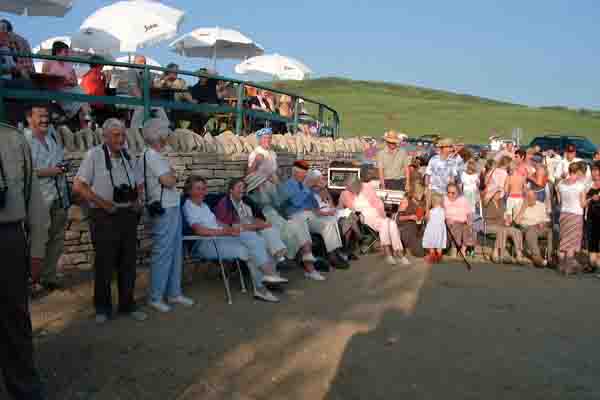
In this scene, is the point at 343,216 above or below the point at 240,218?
below

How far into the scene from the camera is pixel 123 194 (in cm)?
500

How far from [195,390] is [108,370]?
2.36 feet

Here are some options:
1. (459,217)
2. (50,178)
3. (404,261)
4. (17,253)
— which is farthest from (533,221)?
(17,253)

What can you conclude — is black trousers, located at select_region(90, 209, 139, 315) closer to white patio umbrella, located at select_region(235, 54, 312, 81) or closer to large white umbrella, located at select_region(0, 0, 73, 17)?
large white umbrella, located at select_region(0, 0, 73, 17)

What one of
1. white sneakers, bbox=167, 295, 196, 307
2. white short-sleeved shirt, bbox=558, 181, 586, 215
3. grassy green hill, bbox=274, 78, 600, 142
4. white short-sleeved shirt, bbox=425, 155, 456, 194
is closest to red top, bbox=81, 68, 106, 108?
white sneakers, bbox=167, 295, 196, 307

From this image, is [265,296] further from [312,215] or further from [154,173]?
[312,215]

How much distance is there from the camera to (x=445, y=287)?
23.2 ft

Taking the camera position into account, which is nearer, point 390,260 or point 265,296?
point 265,296

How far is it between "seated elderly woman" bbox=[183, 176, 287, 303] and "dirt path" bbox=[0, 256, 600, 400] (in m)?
0.27

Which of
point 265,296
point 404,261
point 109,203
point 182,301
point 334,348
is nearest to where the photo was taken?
point 334,348

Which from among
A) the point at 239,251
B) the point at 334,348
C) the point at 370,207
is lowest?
the point at 334,348

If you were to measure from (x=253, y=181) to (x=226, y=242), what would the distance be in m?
1.41

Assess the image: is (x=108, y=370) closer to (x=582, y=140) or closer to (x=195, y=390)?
(x=195, y=390)

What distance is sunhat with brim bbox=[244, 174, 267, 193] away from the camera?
24.2ft
